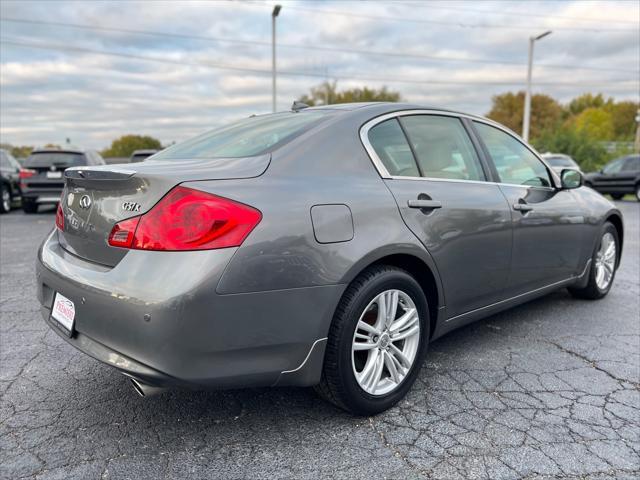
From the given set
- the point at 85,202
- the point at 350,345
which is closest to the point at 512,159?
the point at 350,345

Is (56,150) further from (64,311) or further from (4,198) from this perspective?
(64,311)

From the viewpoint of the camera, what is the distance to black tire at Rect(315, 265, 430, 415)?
2357mm

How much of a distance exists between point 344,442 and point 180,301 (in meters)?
1.01

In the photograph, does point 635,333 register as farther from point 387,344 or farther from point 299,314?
point 299,314

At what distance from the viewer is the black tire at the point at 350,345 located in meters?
2.36

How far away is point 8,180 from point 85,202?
40.9 ft

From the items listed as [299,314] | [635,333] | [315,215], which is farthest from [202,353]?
[635,333]

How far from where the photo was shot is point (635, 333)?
152 inches

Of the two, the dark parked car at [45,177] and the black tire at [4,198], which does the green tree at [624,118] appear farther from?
the black tire at [4,198]

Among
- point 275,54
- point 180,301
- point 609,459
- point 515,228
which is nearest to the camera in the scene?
point 180,301

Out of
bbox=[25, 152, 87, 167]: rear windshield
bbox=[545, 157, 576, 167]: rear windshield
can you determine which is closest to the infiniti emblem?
bbox=[25, 152, 87, 167]: rear windshield

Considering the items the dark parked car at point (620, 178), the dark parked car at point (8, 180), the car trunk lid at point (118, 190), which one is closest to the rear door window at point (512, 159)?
the car trunk lid at point (118, 190)

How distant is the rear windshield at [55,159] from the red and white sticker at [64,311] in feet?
34.4

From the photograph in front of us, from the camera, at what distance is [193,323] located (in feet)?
6.51
